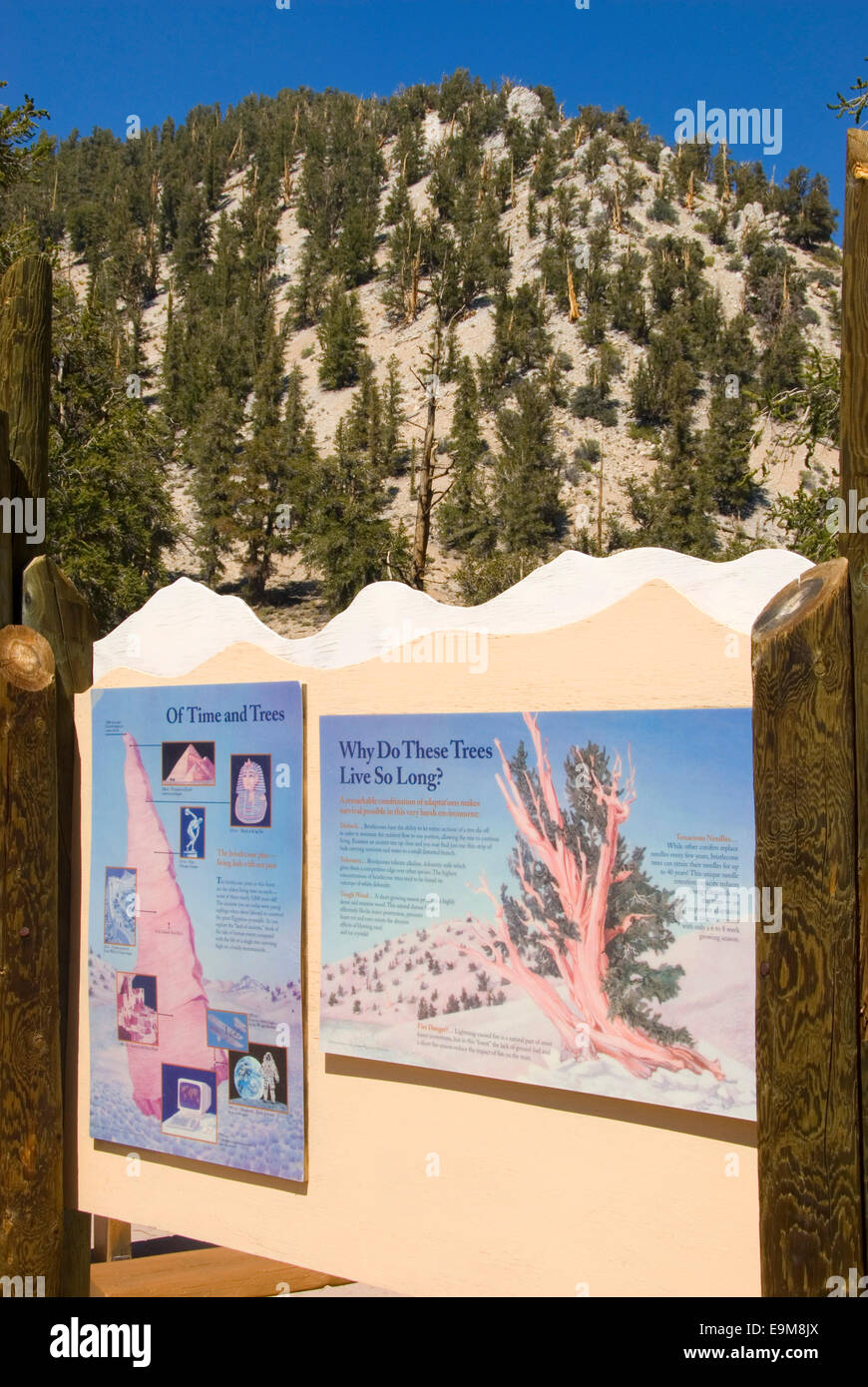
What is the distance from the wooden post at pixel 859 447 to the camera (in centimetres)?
245

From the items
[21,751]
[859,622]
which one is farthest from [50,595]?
[859,622]

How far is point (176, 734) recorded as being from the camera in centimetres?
398

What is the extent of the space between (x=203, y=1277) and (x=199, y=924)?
8.06ft

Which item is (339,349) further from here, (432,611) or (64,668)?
(432,611)

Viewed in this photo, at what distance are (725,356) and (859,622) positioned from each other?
1602 inches

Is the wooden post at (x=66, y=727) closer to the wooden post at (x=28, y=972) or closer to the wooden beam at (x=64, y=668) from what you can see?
the wooden beam at (x=64, y=668)

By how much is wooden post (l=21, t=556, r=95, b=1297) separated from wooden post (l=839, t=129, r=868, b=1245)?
2800 mm

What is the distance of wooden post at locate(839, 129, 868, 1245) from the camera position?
2445mm

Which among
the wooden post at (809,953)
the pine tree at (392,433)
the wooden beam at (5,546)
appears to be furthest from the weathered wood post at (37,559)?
the pine tree at (392,433)

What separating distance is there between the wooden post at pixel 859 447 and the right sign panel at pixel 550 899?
10.8 inches

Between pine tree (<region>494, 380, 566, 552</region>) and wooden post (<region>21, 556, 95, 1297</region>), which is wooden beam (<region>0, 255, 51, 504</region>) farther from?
pine tree (<region>494, 380, 566, 552</region>)

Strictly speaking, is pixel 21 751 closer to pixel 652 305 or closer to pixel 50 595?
pixel 50 595

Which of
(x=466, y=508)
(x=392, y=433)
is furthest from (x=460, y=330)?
(x=466, y=508)

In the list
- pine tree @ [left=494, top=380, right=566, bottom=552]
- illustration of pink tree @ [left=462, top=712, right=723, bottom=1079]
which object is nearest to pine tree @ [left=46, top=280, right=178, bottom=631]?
illustration of pink tree @ [left=462, top=712, right=723, bottom=1079]
